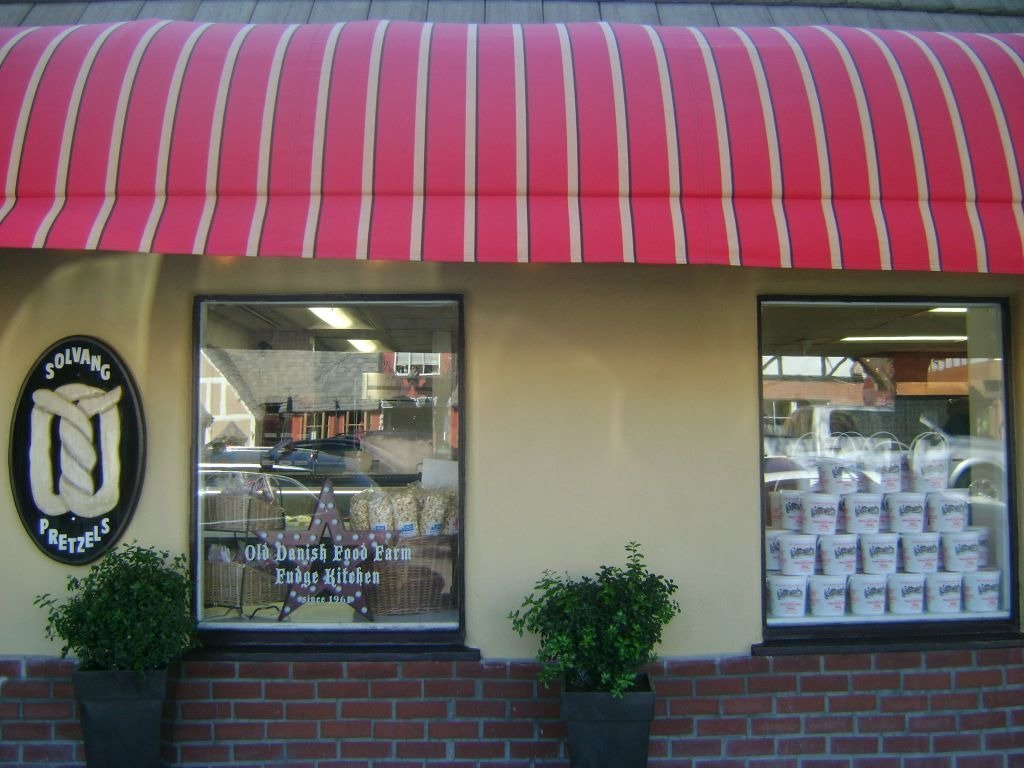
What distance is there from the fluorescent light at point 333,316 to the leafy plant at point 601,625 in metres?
1.83

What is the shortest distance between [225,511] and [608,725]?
7.92 ft

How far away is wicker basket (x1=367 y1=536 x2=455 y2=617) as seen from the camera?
470 cm

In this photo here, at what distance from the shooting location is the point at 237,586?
15.5 feet

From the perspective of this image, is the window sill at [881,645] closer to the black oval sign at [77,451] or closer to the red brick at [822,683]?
the red brick at [822,683]

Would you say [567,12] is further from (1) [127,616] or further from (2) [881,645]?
(1) [127,616]

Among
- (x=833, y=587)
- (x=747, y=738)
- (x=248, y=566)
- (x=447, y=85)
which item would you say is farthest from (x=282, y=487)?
(x=833, y=587)

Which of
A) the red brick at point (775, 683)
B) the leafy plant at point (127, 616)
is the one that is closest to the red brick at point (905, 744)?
the red brick at point (775, 683)

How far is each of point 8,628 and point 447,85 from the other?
3728 millimetres

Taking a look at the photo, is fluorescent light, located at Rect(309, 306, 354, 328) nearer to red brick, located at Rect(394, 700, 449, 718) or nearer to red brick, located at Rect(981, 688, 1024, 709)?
red brick, located at Rect(394, 700, 449, 718)

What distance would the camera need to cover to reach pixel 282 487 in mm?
4875

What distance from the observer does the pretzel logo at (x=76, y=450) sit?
15.0 ft

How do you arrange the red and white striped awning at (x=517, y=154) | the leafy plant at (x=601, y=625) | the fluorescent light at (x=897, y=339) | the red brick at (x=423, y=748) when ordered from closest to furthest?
the red and white striped awning at (x=517, y=154) < the leafy plant at (x=601, y=625) < the red brick at (x=423, y=748) < the fluorescent light at (x=897, y=339)

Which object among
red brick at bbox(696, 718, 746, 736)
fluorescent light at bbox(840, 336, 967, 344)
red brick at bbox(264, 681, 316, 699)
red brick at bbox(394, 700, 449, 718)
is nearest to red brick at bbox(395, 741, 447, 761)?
red brick at bbox(394, 700, 449, 718)

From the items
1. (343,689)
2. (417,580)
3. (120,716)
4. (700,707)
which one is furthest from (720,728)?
(120,716)
